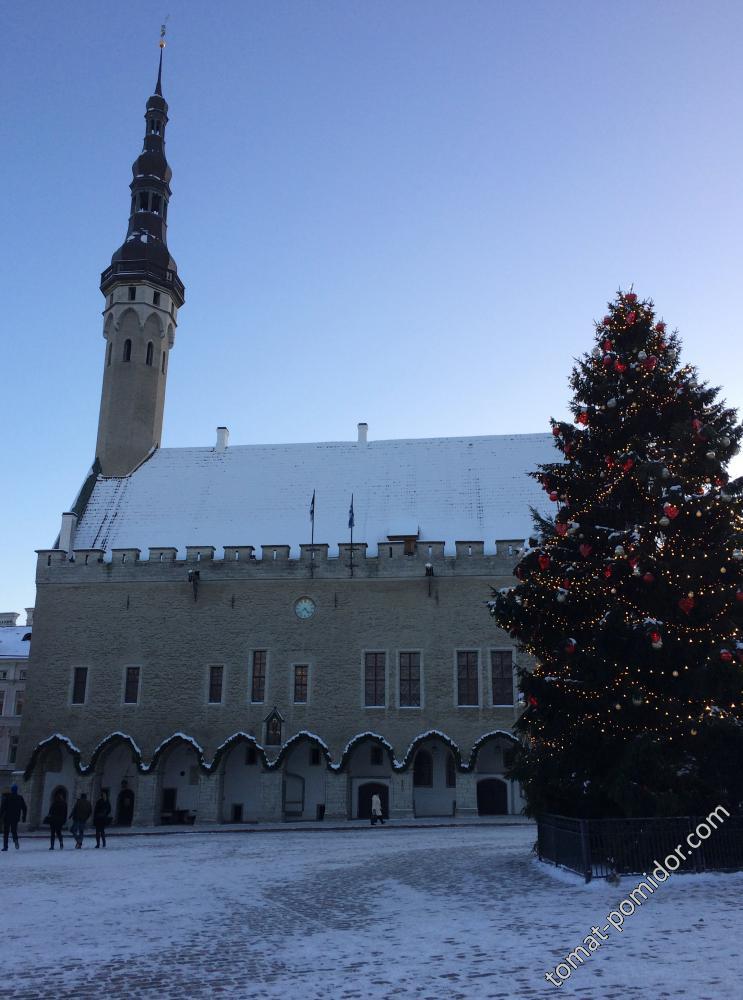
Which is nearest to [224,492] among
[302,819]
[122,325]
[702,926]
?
[122,325]

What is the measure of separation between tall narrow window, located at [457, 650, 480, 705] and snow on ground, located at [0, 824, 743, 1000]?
50.1ft

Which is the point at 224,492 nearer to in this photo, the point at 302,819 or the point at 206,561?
the point at 206,561

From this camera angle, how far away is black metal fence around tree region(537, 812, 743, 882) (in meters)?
11.9

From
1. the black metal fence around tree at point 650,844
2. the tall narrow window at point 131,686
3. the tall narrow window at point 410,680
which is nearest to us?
the black metal fence around tree at point 650,844

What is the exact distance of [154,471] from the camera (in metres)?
38.5

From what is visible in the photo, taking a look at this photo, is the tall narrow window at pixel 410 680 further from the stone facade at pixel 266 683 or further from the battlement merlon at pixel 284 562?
the battlement merlon at pixel 284 562

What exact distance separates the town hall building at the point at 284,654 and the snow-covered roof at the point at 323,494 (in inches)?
4.6

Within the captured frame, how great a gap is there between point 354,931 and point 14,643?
58.1 m

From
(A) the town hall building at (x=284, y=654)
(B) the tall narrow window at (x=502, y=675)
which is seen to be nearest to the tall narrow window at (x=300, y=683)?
(A) the town hall building at (x=284, y=654)

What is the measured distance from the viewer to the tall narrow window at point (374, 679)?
31.0 metres

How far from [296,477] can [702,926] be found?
2967 centimetres

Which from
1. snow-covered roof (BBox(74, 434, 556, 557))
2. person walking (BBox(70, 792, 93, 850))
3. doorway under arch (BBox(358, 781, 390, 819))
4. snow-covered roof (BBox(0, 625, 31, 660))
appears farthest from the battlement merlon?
snow-covered roof (BBox(0, 625, 31, 660))

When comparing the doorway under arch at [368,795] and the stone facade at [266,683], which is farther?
the doorway under arch at [368,795]

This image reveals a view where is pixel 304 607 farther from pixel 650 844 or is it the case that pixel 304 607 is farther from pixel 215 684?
pixel 650 844
